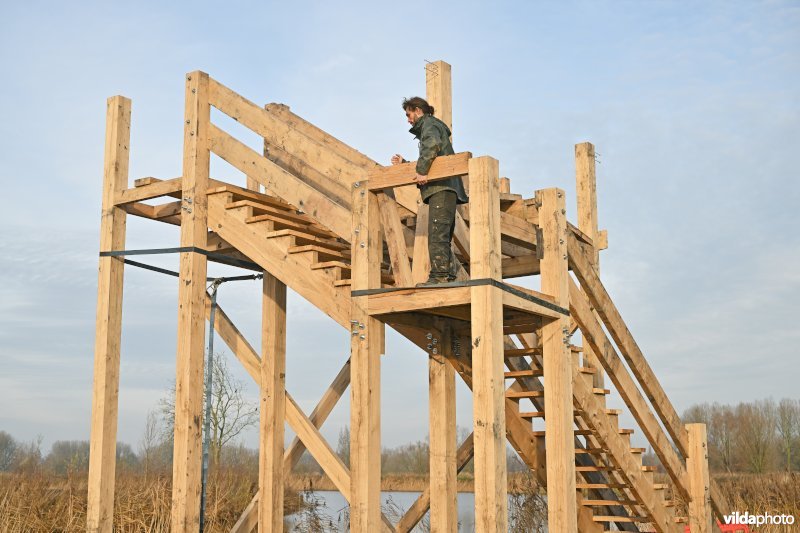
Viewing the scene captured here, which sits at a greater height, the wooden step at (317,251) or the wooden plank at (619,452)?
the wooden step at (317,251)

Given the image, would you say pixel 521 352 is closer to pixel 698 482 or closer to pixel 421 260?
pixel 421 260

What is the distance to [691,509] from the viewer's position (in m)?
10.7

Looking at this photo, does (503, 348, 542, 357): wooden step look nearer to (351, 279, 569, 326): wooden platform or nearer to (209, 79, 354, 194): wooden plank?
(351, 279, 569, 326): wooden platform

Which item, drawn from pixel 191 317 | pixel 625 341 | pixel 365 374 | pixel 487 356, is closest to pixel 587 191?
pixel 625 341

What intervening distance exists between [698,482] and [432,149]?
601 centimetres

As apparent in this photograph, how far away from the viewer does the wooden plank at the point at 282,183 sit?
27.8 ft

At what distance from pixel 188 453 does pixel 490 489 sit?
12.9 ft

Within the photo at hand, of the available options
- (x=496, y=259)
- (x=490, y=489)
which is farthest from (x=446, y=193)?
(x=490, y=489)

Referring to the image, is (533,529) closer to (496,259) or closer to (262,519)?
(262,519)

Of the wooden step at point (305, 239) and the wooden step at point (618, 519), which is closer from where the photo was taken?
the wooden step at point (305, 239)

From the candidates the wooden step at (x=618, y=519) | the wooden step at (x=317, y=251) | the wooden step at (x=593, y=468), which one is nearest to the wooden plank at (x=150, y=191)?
the wooden step at (x=317, y=251)

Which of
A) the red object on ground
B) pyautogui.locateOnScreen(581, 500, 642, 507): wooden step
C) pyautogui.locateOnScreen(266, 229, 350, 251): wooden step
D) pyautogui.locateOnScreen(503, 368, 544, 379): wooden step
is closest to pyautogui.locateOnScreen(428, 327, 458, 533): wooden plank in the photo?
pyautogui.locateOnScreen(503, 368, 544, 379): wooden step

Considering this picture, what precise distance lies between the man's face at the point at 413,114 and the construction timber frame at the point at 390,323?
526mm

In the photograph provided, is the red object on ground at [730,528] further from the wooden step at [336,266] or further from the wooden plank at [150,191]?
the wooden plank at [150,191]
